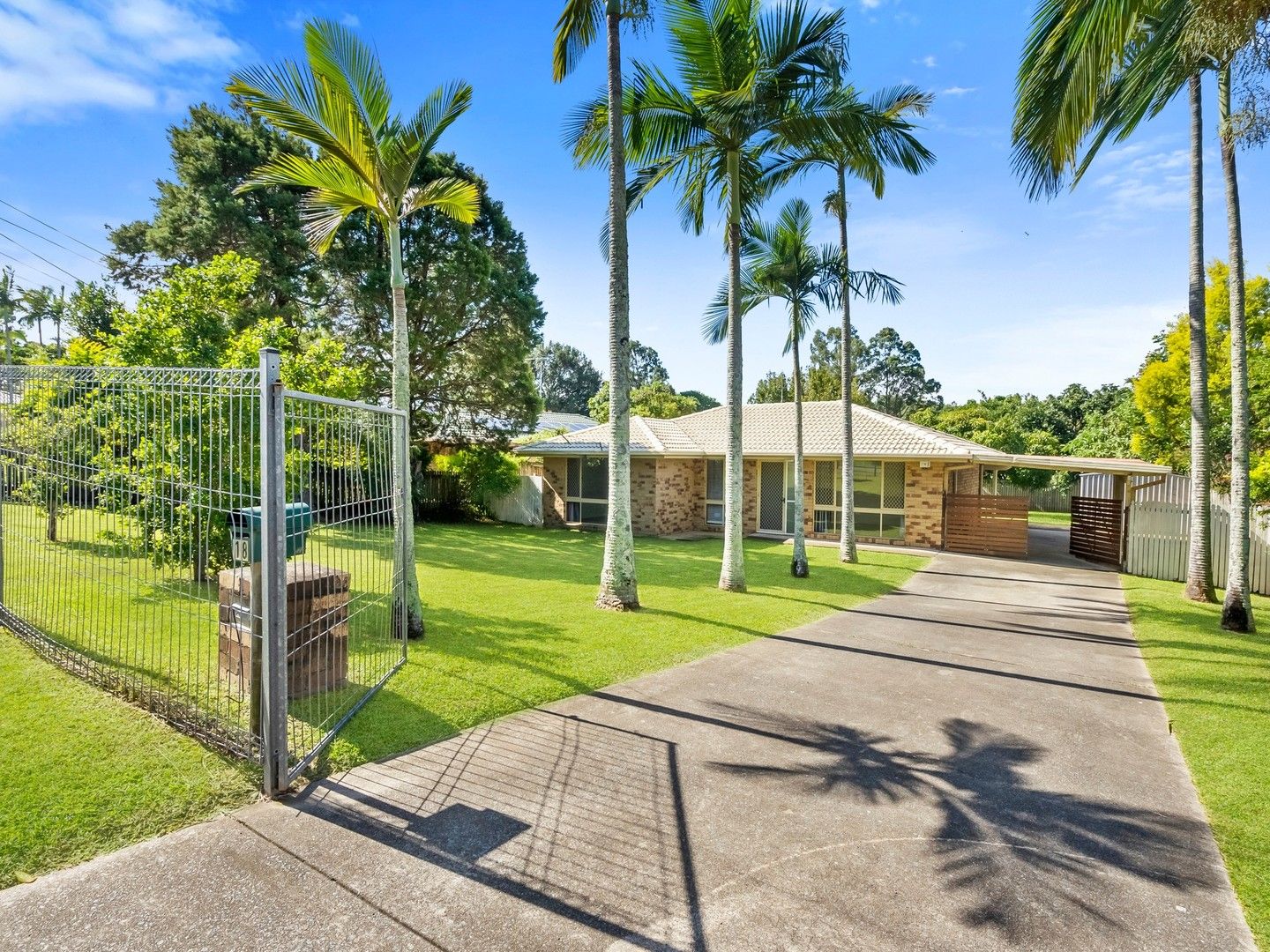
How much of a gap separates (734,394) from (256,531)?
310 inches

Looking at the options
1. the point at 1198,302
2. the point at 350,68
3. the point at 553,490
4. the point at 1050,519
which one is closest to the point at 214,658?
the point at 350,68

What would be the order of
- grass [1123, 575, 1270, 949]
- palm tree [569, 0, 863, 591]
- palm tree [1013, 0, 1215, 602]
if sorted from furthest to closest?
palm tree [569, 0, 863, 591] < palm tree [1013, 0, 1215, 602] < grass [1123, 575, 1270, 949]

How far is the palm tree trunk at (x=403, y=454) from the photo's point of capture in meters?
6.12

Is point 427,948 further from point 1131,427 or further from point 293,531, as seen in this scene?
point 1131,427

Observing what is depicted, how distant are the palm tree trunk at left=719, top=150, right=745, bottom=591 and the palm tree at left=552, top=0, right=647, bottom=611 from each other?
6.89ft

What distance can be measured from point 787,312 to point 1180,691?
939 centimetres

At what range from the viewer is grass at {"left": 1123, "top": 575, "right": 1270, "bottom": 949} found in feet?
11.2

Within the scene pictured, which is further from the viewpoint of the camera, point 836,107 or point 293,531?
point 836,107

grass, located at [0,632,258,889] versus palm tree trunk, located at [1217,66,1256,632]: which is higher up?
palm tree trunk, located at [1217,66,1256,632]

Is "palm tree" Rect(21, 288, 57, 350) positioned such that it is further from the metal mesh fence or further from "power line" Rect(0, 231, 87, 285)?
the metal mesh fence

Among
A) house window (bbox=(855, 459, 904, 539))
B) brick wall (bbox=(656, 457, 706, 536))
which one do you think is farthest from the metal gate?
house window (bbox=(855, 459, 904, 539))

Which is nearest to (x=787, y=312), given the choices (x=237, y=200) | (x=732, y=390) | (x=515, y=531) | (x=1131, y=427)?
(x=732, y=390)

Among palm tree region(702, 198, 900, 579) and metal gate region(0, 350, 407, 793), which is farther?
palm tree region(702, 198, 900, 579)

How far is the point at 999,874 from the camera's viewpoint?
3.19 m
